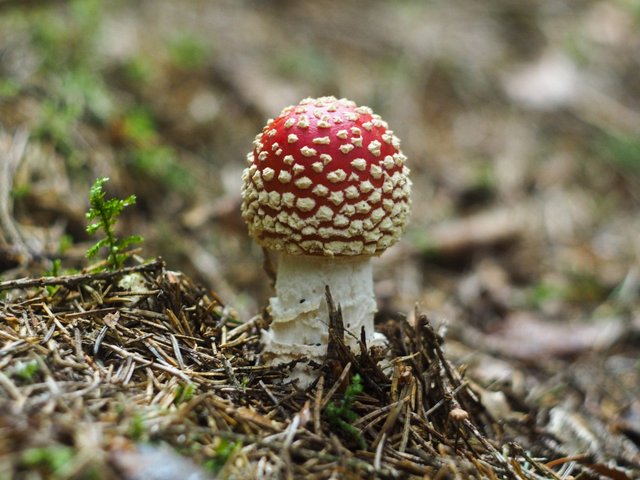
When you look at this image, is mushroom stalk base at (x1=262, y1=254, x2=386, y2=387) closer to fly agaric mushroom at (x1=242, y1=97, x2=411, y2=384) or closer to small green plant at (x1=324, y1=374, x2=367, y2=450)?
fly agaric mushroom at (x1=242, y1=97, x2=411, y2=384)

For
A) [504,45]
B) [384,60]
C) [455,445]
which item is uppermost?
[504,45]

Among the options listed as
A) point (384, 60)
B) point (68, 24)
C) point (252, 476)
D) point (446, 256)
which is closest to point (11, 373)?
point (252, 476)

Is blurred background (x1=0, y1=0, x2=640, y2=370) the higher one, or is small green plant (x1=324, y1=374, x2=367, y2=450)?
blurred background (x1=0, y1=0, x2=640, y2=370)

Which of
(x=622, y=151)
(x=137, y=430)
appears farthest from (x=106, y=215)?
(x=622, y=151)

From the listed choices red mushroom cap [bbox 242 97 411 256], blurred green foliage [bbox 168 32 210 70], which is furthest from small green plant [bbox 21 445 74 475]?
blurred green foliage [bbox 168 32 210 70]

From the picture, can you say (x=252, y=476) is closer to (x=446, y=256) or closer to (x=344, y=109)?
(x=344, y=109)

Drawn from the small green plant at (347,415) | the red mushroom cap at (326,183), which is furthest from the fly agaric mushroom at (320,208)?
the small green plant at (347,415)

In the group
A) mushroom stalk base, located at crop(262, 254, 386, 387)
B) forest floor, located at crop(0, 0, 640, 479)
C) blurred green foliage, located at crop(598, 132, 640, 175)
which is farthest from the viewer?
blurred green foliage, located at crop(598, 132, 640, 175)

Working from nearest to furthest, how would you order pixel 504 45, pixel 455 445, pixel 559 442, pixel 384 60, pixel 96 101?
pixel 455 445, pixel 559 442, pixel 96 101, pixel 384 60, pixel 504 45
